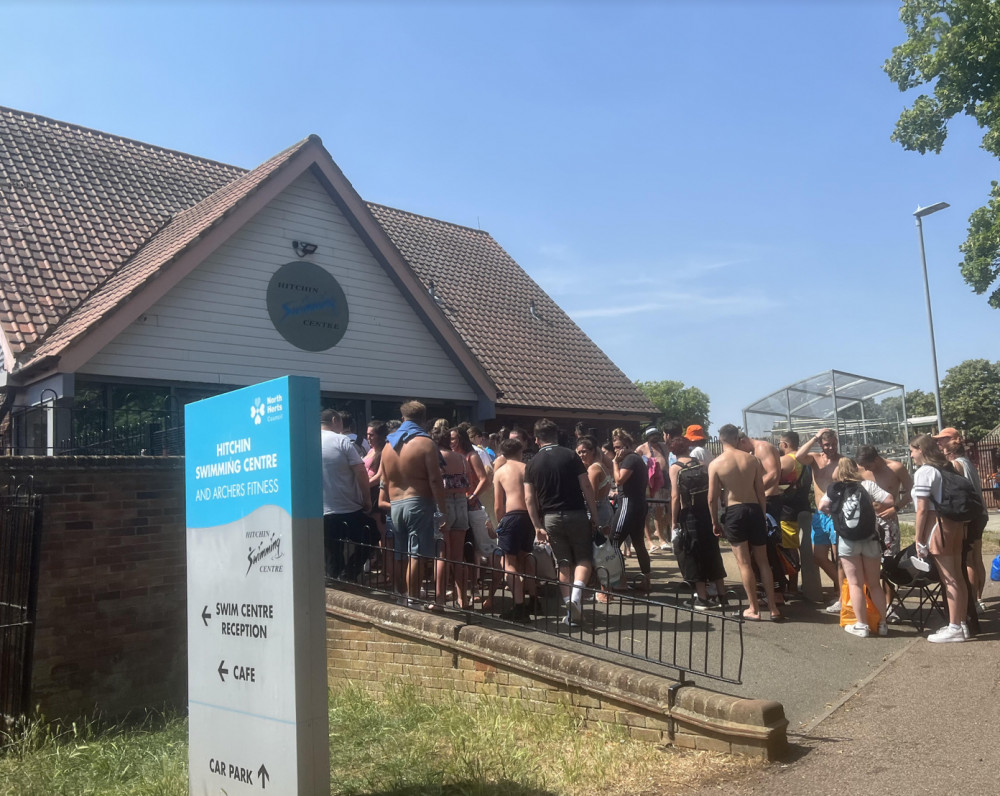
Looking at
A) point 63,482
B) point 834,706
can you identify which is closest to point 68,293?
point 63,482

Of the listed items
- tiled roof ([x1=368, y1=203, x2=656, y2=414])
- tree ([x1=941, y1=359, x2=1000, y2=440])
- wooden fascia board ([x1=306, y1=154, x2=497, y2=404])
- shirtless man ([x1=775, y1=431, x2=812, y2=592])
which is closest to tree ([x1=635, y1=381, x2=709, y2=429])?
tree ([x1=941, y1=359, x2=1000, y2=440])

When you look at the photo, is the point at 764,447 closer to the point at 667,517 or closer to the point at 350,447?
the point at 350,447

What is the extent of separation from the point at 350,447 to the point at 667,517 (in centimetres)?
703

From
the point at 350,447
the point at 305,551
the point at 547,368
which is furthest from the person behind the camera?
the point at 547,368

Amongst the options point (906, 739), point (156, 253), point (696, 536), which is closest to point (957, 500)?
point (696, 536)

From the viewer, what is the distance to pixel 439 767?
209 inches

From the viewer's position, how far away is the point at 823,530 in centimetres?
838

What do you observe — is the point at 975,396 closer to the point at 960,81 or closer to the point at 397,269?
the point at 960,81

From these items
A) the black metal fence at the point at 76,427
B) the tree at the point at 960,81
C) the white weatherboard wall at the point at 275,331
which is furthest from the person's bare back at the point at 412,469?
the tree at the point at 960,81

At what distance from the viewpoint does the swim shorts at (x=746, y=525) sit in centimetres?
782

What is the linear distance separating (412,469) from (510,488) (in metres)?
1.07

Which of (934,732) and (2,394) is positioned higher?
(2,394)

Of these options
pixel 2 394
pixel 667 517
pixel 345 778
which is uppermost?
pixel 2 394

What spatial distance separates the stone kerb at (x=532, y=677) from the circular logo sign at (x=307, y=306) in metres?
6.62
